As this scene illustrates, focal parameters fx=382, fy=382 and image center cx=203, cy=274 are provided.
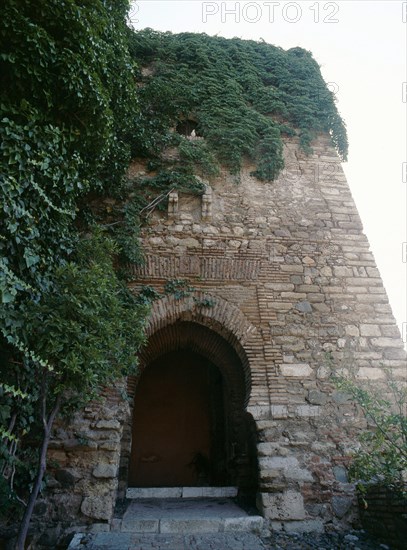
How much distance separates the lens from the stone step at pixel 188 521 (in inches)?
140

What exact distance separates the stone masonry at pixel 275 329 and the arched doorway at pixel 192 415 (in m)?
0.06

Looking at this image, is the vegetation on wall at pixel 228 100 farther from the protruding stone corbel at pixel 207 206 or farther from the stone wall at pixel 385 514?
the stone wall at pixel 385 514

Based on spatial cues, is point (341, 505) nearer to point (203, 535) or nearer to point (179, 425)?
point (203, 535)

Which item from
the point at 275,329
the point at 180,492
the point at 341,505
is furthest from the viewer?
the point at 180,492

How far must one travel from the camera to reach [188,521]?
143 inches

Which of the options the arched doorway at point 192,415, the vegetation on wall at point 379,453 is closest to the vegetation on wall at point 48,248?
the arched doorway at point 192,415

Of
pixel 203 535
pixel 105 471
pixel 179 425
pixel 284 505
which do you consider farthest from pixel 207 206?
pixel 179 425

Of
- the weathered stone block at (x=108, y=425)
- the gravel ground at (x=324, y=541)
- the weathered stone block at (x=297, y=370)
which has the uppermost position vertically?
the weathered stone block at (x=297, y=370)

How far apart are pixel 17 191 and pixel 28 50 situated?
1431 millimetres

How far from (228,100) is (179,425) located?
6126 millimetres

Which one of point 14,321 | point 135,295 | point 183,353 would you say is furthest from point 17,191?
point 183,353

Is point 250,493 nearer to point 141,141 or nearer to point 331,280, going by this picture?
point 331,280

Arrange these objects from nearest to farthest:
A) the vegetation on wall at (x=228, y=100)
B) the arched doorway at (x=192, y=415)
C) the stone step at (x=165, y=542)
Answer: the stone step at (x=165, y=542) → the arched doorway at (x=192, y=415) → the vegetation on wall at (x=228, y=100)

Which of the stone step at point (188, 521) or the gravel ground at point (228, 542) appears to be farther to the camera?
the stone step at point (188, 521)
